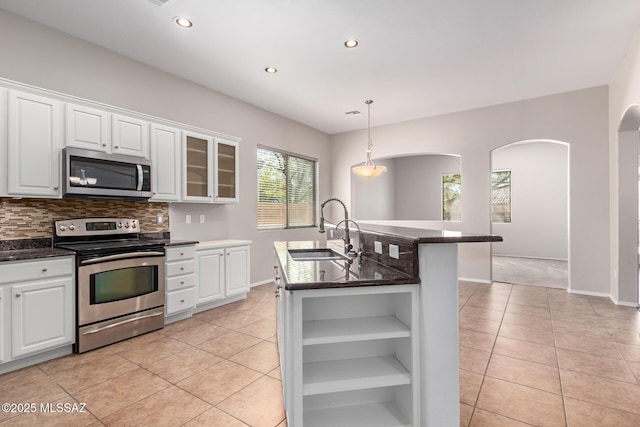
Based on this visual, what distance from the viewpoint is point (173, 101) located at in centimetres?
396

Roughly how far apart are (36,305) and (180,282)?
122cm

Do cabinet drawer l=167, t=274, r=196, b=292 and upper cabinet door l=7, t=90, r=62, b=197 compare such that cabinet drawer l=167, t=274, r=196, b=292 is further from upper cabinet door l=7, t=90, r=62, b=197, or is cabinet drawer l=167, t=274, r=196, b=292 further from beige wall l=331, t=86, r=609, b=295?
beige wall l=331, t=86, r=609, b=295

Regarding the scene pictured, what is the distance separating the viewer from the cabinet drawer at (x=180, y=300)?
3.34 m

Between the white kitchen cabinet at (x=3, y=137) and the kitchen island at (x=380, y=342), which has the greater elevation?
the white kitchen cabinet at (x=3, y=137)

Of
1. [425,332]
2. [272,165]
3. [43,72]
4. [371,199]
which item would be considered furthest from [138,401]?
[371,199]

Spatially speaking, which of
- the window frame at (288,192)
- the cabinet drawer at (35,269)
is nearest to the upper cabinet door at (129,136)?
the cabinet drawer at (35,269)

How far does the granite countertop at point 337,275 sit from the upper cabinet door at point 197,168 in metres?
2.32

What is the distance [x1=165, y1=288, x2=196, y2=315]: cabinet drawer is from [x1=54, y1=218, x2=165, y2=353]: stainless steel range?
0.10m

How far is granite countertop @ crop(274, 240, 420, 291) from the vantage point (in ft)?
4.88

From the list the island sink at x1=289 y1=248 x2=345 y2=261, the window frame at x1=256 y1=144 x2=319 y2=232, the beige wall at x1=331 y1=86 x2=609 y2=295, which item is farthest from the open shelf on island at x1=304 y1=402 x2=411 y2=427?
the beige wall at x1=331 y1=86 x2=609 y2=295

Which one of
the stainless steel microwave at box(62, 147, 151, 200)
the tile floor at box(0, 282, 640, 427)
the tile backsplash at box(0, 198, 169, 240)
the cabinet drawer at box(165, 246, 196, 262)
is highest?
the stainless steel microwave at box(62, 147, 151, 200)

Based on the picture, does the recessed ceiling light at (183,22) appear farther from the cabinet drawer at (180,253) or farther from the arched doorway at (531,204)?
the arched doorway at (531,204)

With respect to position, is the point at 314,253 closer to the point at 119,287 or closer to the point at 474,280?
the point at 119,287

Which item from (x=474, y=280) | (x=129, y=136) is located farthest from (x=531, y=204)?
(x=129, y=136)
